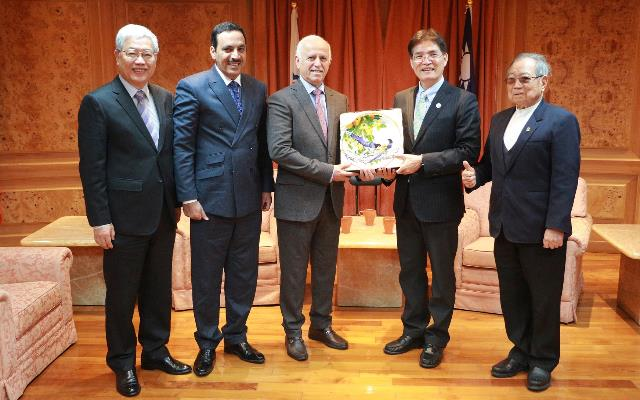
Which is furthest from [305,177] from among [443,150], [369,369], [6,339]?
[6,339]

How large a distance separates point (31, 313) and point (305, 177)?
4.97ft

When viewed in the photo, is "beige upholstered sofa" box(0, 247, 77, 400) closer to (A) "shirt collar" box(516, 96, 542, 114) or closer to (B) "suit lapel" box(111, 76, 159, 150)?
(B) "suit lapel" box(111, 76, 159, 150)

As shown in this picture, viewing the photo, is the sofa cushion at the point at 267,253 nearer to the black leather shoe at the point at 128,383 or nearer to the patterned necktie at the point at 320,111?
the patterned necktie at the point at 320,111

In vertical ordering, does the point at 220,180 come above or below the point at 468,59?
below

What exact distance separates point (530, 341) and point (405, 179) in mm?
1003

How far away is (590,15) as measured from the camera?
532 cm

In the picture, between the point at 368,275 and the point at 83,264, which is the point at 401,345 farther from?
the point at 83,264

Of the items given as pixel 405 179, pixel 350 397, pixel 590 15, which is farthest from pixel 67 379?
pixel 590 15

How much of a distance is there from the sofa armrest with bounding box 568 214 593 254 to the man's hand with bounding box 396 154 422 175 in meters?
1.16

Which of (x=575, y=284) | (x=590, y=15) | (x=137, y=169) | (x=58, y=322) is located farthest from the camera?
(x=590, y=15)

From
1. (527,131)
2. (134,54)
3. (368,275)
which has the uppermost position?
(134,54)

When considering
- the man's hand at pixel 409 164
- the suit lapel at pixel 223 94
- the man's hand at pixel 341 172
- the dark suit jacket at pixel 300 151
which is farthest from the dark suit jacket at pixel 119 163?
the man's hand at pixel 409 164

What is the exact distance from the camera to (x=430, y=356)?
3312mm

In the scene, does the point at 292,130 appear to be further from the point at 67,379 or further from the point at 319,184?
the point at 67,379
